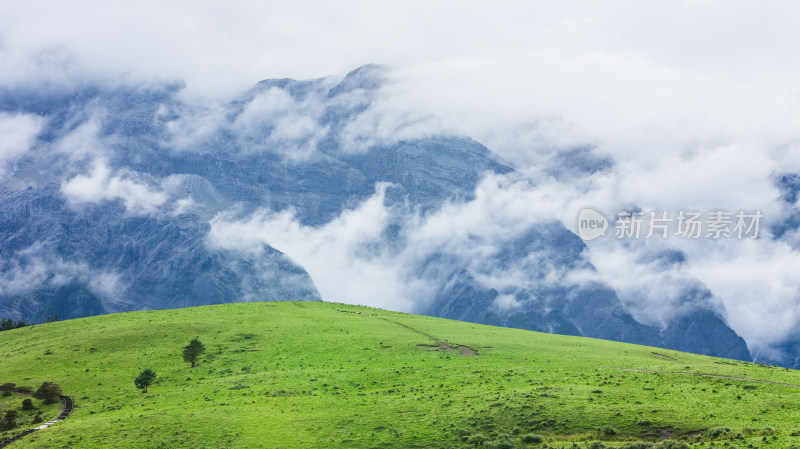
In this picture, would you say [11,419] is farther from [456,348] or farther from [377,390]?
[456,348]

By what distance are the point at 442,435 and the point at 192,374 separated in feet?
157

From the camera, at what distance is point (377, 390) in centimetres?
7438

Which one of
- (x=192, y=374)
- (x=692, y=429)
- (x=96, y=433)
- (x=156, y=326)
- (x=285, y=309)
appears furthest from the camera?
(x=285, y=309)

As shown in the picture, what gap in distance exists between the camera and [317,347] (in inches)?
4043

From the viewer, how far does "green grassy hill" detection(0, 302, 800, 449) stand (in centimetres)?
5509

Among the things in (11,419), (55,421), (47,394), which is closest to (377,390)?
(55,421)

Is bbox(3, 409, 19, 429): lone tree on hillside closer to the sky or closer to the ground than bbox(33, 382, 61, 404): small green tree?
closer to the ground

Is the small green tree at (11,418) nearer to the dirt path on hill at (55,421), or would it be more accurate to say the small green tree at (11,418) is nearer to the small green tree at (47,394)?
the dirt path on hill at (55,421)

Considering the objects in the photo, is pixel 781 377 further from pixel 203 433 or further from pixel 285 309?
pixel 285 309

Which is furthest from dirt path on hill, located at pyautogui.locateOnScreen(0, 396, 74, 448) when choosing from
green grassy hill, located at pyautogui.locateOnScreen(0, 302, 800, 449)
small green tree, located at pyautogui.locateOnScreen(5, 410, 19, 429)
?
small green tree, located at pyautogui.locateOnScreen(5, 410, 19, 429)

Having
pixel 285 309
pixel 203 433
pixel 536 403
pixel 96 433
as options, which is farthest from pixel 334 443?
pixel 285 309

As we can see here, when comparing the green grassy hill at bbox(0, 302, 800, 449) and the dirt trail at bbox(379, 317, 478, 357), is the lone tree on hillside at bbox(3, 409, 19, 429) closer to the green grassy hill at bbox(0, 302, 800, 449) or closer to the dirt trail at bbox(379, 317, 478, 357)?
the green grassy hill at bbox(0, 302, 800, 449)

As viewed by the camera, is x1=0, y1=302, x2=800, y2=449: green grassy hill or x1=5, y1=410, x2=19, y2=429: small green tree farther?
x1=5, y1=410, x2=19, y2=429: small green tree

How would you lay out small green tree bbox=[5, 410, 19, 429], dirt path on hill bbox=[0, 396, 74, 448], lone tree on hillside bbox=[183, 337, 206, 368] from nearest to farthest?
dirt path on hill bbox=[0, 396, 74, 448] < small green tree bbox=[5, 410, 19, 429] < lone tree on hillside bbox=[183, 337, 206, 368]
